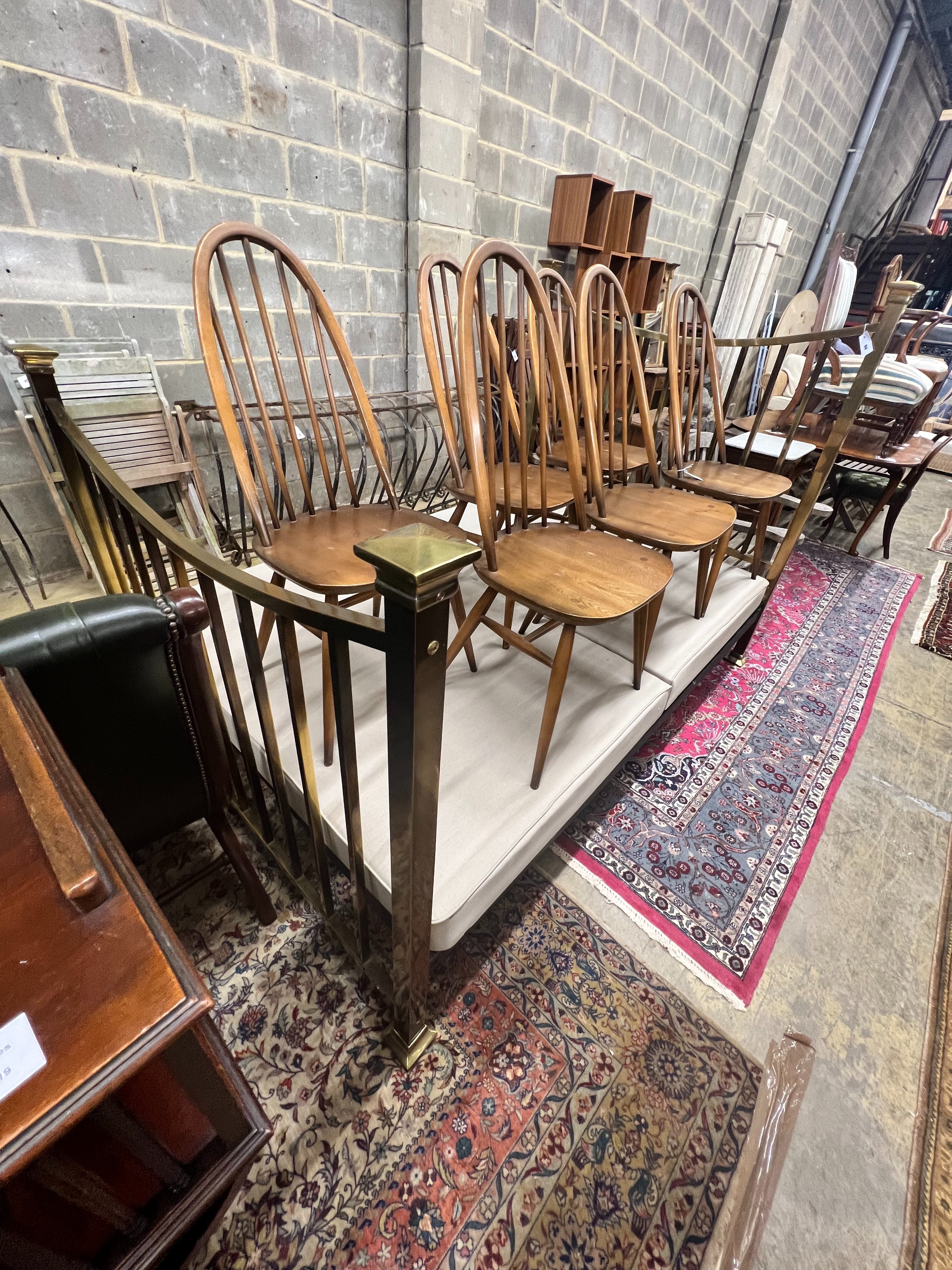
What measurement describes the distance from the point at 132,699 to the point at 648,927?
1.14 meters

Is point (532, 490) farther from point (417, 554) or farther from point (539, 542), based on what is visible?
point (417, 554)

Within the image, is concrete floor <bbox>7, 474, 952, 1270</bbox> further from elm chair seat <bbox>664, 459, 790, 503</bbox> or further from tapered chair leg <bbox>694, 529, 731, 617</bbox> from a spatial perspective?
elm chair seat <bbox>664, 459, 790, 503</bbox>

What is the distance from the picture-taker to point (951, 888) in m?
1.29

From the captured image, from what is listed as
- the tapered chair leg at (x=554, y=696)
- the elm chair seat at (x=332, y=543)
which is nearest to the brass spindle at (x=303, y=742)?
the elm chair seat at (x=332, y=543)

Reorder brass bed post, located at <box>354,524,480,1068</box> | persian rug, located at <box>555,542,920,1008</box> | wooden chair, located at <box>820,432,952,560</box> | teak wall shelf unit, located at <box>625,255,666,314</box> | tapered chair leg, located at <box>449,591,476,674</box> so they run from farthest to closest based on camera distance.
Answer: teak wall shelf unit, located at <box>625,255,666,314</box>, wooden chair, located at <box>820,432,952,560</box>, tapered chair leg, located at <box>449,591,476,674</box>, persian rug, located at <box>555,542,920,1008</box>, brass bed post, located at <box>354,524,480,1068</box>

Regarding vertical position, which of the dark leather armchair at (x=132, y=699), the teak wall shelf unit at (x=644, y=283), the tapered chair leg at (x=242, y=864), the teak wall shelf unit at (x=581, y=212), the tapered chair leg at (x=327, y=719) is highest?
the teak wall shelf unit at (x=581, y=212)

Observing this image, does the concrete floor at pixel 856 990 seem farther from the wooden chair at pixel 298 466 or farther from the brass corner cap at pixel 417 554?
the brass corner cap at pixel 417 554

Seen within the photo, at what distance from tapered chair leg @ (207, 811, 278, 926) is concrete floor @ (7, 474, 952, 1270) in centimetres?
64

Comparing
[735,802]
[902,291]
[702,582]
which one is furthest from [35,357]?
[902,291]

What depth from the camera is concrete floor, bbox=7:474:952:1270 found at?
818 millimetres

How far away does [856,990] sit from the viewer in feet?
3.57

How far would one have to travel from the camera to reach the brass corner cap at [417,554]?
0.44 m

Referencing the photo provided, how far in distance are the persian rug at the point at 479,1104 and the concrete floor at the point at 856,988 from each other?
0.09 meters

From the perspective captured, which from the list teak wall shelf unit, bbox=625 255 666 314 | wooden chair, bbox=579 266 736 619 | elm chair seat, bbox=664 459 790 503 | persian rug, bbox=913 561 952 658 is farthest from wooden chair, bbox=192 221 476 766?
teak wall shelf unit, bbox=625 255 666 314
